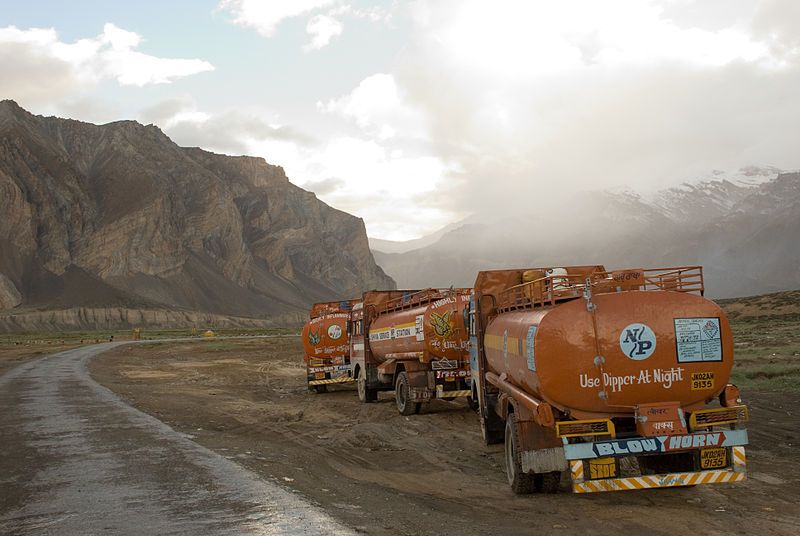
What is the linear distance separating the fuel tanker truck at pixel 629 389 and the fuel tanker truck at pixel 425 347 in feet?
25.2

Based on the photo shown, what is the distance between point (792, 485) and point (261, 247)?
183841 millimetres

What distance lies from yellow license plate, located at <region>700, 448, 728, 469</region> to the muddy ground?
1.77 feet

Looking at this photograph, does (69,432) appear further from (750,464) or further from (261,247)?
(261,247)

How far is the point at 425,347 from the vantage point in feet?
56.3

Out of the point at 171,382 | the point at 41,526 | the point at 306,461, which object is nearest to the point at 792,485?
the point at 306,461

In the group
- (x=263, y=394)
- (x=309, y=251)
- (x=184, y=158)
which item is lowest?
(x=263, y=394)

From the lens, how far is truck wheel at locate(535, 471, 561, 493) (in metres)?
8.98

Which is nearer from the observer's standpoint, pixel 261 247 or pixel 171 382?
pixel 171 382

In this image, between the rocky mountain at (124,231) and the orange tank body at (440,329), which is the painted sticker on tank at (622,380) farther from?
the rocky mountain at (124,231)

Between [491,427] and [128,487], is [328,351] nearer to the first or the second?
[491,427]

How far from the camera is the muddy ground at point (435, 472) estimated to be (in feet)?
25.1

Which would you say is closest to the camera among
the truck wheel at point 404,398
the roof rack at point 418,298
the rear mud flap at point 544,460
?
the rear mud flap at point 544,460

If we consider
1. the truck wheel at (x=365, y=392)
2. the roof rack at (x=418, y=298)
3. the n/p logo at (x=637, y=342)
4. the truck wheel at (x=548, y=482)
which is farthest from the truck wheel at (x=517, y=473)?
the truck wheel at (x=365, y=392)

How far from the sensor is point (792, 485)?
30.5ft
